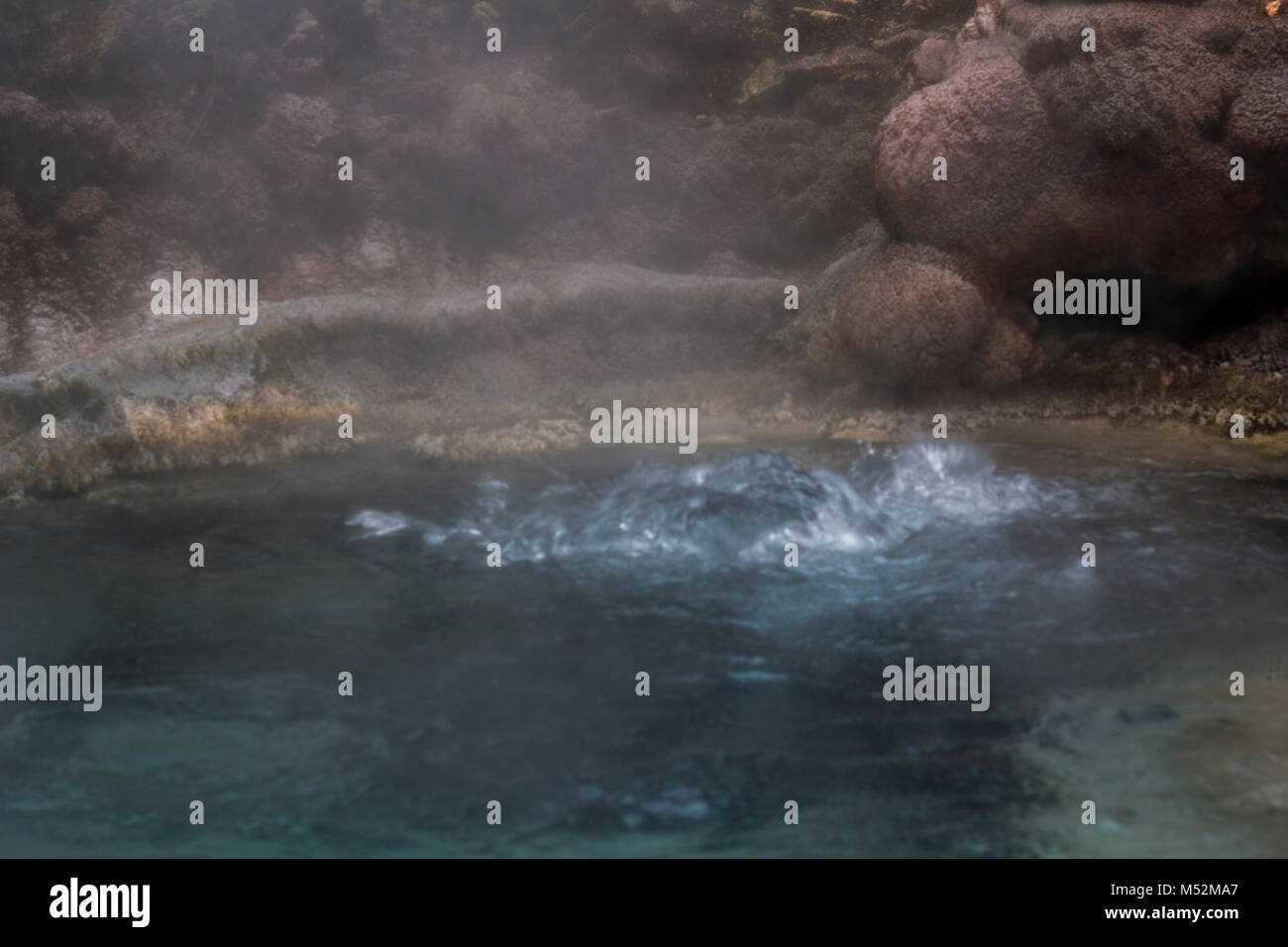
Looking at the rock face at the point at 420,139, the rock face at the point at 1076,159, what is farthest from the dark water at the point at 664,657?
the rock face at the point at 420,139

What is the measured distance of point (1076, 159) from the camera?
8.60 metres

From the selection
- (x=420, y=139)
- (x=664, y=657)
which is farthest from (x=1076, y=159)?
(x=420, y=139)

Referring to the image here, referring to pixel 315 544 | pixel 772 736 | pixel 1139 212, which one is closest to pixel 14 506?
pixel 315 544

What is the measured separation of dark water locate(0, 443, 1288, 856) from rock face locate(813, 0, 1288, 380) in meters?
1.64

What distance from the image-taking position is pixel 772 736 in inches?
190

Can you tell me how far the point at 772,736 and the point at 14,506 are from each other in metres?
6.50

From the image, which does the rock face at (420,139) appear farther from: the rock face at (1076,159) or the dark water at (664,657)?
the dark water at (664,657)

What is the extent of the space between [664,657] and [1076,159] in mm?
5628

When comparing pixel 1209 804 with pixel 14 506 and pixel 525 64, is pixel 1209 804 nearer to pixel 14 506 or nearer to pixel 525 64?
pixel 14 506

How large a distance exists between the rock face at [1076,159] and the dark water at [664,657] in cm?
164

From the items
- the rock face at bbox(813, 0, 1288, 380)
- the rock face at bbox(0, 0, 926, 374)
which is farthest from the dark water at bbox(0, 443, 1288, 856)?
the rock face at bbox(0, 0, 926, 374)

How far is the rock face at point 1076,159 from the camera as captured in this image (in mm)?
8125

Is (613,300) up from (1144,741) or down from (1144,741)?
up

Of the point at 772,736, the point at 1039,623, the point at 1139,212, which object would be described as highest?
the point at 1139,212
